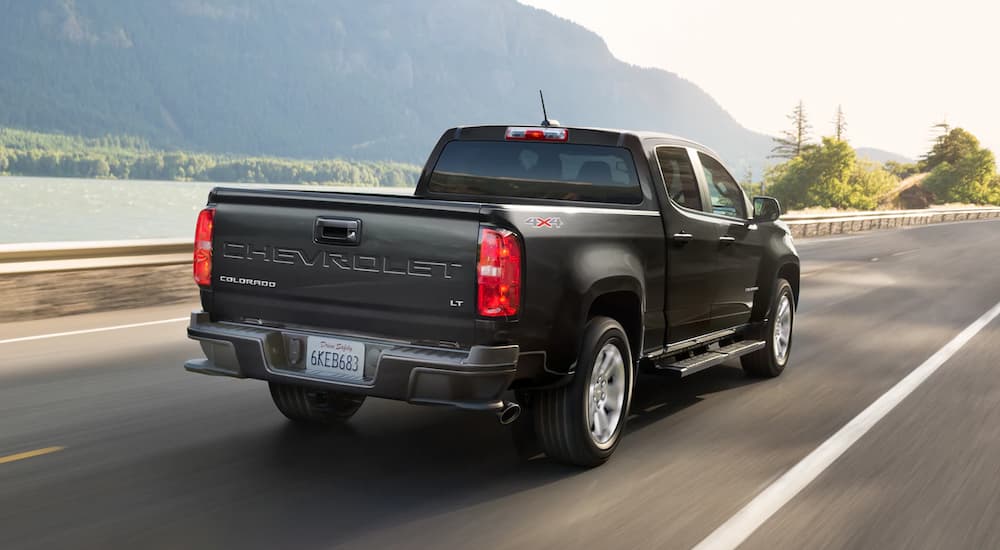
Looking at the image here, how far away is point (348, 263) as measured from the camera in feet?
17.6

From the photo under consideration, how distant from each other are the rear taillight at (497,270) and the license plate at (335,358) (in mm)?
680

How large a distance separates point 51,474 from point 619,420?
2.98 metres

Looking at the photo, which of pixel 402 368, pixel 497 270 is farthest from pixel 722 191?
pixel 402 368

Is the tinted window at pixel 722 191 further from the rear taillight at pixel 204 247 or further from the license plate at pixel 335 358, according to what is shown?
the rear taillight at pixel 204 247

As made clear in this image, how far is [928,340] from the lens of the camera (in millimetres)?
11273

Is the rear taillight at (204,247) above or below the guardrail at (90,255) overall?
above

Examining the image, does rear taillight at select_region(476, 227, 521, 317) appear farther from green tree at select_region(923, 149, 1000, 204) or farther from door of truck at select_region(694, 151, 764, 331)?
green tree at select_region(923, 149, 1000, 204)

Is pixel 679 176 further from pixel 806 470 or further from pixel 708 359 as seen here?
pixel 806 470

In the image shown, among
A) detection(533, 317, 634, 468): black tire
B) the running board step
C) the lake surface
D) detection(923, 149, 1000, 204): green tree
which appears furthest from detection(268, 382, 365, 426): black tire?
detection(923, 149, 1000, 204): green tree

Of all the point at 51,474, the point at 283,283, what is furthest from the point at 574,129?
the point at 51,474

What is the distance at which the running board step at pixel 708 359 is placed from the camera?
6843mm

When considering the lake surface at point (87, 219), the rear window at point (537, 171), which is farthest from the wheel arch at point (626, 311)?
the lake surface at point (87, 219)

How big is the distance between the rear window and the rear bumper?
78.7 inches

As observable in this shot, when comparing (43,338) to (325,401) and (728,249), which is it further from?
(728,249)
